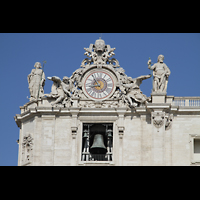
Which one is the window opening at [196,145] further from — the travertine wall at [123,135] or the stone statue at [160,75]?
the stone statue at [160,75]

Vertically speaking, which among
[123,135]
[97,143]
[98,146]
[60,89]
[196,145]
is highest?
[60,89]

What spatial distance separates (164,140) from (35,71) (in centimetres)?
887

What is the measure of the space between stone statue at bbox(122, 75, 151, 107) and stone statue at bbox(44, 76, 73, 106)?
319 cm

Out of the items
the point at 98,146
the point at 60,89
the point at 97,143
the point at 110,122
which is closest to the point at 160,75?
the point at 110,122

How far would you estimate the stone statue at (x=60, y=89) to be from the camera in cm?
4250

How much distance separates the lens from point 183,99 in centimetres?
4206

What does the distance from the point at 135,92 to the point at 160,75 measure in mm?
1720

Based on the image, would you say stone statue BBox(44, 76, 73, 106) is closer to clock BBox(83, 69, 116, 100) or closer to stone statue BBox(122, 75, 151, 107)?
clock BBox(83, 69, 116, 100)

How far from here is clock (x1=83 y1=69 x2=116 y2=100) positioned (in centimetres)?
4256

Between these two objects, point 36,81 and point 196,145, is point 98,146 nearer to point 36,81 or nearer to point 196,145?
point 196,145

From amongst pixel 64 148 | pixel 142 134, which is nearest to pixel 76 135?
pixel 64 148

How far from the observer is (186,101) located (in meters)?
42.0
